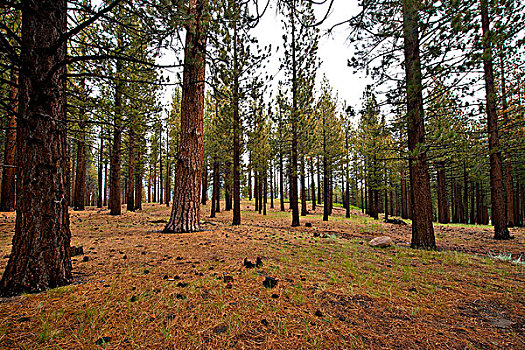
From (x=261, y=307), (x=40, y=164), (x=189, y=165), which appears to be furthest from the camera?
(x=189, y=165)

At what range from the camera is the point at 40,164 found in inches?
90.7

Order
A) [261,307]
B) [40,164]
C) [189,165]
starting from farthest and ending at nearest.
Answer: [189,165] < [40,164] < [261,307]

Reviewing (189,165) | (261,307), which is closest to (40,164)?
(261,307)

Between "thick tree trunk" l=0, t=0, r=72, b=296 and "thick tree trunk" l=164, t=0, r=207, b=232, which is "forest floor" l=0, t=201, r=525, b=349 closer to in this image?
"thick tree trunk" l=0, t=0, r=72, b=296

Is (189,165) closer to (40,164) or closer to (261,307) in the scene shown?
(40,164)

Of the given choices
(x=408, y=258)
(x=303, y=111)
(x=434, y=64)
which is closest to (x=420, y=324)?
(x=408, y=258)

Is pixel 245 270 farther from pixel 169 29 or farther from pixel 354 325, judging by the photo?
pixel 169 29

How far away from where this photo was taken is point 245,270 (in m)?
3.15

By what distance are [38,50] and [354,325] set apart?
4.27m

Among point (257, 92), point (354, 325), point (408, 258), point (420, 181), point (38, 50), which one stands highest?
point (257, 92)

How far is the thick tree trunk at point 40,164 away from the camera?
223 centimetres

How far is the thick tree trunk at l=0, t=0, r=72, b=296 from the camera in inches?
87.9

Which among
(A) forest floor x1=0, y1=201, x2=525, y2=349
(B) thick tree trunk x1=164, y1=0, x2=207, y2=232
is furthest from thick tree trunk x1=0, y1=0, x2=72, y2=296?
(B) thick tree trunk x1=164, y1=0, x2=207, y2=232

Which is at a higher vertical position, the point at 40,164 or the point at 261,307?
the point at 40,164
